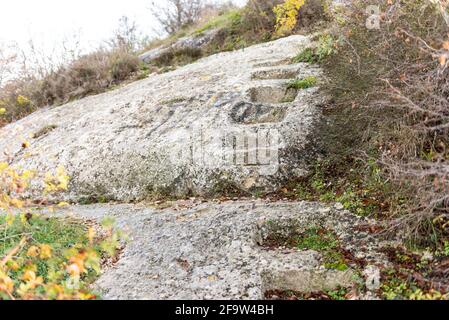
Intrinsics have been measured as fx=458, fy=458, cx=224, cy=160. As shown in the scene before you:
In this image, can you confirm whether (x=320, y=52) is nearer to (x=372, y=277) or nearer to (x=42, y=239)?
(x=372, y=277)

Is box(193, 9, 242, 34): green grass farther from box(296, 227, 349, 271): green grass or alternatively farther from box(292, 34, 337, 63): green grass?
box(296, 227, 349, 271): green grass

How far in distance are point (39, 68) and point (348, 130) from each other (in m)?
10.5

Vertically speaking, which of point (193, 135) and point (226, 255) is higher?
point (193, 135)

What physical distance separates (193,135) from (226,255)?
2850 millimetres

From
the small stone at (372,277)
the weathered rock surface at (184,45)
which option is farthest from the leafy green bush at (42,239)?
the weathered rock surface at (184,45)

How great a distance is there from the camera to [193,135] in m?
7.23

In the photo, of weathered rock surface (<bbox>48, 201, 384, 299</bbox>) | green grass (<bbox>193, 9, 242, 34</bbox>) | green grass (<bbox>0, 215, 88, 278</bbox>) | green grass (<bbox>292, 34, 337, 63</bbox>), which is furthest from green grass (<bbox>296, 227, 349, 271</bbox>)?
green grass (<bbox>193, 9, 242, 34</bbox>)

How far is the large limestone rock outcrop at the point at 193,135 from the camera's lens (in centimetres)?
660

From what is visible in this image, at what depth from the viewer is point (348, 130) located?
20.8ft

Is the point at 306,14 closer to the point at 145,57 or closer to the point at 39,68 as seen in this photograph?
the point at 145,57

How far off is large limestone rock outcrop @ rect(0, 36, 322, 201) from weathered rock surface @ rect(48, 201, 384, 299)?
0.82 metres

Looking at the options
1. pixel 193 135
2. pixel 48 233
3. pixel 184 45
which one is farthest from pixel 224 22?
pixel 48 233

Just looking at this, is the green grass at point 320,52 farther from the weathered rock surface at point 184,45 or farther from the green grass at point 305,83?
the weathered rock surface at point 184,45
